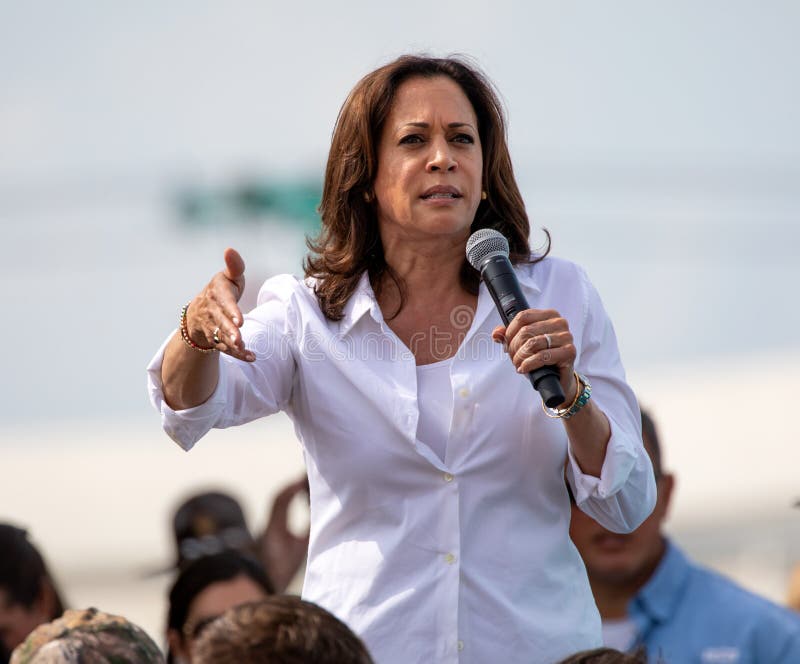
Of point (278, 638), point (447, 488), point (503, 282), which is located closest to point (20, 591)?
point (447, 488)

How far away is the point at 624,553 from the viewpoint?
5.05 meters

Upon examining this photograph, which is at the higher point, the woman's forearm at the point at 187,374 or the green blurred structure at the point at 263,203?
the green blurred structure at the point at 263,203

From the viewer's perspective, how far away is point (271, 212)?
3222 centimetres

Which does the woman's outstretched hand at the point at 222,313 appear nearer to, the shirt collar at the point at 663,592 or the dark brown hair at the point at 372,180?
the dark brown hair at the point at 372,180

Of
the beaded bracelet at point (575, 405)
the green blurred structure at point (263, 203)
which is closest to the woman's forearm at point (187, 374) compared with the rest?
the beaded bracelet at point (575, 405)

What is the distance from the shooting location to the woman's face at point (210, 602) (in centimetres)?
506

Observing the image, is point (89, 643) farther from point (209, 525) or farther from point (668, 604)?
point (209, 525)

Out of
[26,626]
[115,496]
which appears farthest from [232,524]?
[115,496]

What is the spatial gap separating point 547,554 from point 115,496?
22.4 meters

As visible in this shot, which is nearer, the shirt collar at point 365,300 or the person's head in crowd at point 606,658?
the person's head in crowd at point 606,658

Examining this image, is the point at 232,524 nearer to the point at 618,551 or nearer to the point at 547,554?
the point at 618,551

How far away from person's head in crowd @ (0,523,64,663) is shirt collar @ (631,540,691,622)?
5.81 feet

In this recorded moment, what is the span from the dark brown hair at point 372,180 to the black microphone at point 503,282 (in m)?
0.21

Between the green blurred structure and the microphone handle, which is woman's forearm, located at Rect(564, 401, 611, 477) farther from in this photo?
the green blurred structure
